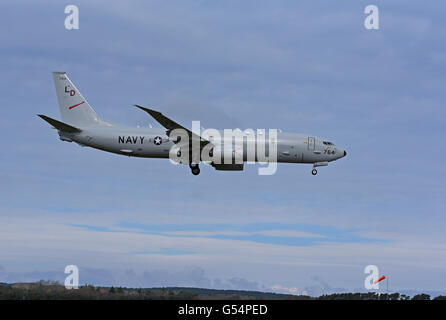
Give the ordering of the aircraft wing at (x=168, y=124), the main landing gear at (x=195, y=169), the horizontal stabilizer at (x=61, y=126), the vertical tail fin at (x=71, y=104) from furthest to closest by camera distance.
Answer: the vertical tail fin at (x=71, y=104), the main landing gear at (x=195, y=169), the horizontal stabilizer at (x=61, y=126), the aircraft wing at (x=168, y=124)

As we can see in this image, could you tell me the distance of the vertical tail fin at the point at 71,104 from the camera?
70.1m

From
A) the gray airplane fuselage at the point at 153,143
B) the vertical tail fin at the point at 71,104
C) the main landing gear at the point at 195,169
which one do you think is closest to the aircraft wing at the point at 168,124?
the main landing gear at the point at 195,169

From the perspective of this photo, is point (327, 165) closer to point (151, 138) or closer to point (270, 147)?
point (270, 147)

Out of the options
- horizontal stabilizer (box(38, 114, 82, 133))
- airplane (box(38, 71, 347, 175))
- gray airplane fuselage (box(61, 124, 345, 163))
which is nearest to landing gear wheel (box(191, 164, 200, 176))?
airplane (box(38, 71, 347, 175))

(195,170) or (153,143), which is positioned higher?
(153,143)

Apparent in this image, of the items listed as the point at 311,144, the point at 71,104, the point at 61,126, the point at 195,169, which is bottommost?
the point at 195,169

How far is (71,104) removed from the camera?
234 ft

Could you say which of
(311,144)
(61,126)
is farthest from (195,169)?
(61,126)

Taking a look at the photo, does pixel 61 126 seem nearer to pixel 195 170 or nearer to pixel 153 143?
pixel 153 143

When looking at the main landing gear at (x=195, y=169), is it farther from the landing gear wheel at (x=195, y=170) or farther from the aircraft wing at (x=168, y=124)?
the aircraft wing at (x=168, y=124)

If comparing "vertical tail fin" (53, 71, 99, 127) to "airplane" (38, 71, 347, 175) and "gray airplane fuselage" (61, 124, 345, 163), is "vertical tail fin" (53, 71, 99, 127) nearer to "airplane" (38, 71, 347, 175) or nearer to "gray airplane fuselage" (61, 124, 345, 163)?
"airplane" (38, 71, 347, 175)

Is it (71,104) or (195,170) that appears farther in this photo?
(71,104)
